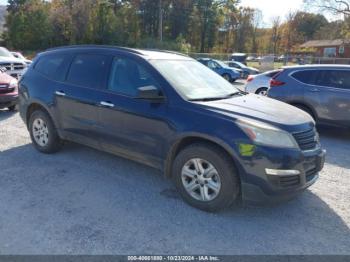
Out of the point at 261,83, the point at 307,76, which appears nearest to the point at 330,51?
the point at 261,83

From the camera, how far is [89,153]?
218 inches

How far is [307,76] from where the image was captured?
736 cm

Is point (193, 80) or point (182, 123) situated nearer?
point (182, 123)

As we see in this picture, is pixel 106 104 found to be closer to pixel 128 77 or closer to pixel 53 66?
pixel 128 77

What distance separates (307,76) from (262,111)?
4232 millimetres

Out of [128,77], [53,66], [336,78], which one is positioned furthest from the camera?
[336,78]

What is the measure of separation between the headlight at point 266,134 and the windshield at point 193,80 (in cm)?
78

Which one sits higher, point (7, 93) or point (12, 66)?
point (12, 66)

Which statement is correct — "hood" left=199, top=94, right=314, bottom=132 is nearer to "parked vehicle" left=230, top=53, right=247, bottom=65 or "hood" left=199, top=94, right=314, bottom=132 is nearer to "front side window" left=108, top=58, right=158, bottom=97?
"front side window" left=108, top=58, right=158, bottom=97

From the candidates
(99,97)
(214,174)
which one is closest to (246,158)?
(214,174)

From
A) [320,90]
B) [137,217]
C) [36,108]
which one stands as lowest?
[137,217]

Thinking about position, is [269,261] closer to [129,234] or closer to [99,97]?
[129,234]

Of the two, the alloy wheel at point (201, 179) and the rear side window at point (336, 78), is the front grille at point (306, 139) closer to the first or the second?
the alloy wheel at point (201, 179)

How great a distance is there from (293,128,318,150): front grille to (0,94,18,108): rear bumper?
764 cm
